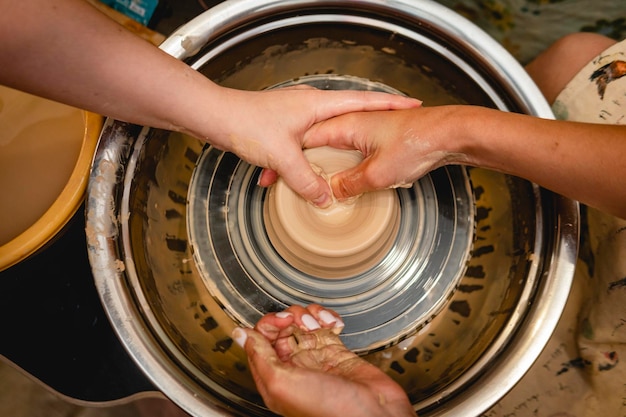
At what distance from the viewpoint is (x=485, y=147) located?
34.1 inches

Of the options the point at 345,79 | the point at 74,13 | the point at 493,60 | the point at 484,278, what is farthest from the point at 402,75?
the point at 74,13

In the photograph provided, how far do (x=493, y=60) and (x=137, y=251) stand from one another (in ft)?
2.67

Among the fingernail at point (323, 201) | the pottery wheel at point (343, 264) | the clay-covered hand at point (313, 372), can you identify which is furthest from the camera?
the pottery wheel at point (343, 264)

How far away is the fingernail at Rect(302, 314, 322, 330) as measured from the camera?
38.0 inches

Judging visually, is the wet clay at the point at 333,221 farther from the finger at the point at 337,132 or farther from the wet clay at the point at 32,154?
the wet clay at the point at 32,154

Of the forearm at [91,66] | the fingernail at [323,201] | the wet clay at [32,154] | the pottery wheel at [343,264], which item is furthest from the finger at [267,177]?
the wet clay at [32,154]

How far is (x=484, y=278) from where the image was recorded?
1103 mm

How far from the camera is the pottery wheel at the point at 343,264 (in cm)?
111

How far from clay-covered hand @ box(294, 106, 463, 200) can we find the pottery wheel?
14 centimetres

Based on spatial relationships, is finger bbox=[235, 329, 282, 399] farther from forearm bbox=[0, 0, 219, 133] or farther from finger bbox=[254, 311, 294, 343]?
forearm bbox=[0, 0, 219, 133]

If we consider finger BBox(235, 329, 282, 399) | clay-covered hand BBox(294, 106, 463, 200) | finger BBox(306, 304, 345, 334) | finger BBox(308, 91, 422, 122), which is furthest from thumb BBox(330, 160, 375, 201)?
finger BBox(235, 329, 282, 399)

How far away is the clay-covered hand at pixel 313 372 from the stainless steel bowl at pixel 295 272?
15 centimetres

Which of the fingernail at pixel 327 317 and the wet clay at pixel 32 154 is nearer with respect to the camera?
the fingernail at pixel 327 317

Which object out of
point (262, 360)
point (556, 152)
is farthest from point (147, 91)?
point (556, 152)
